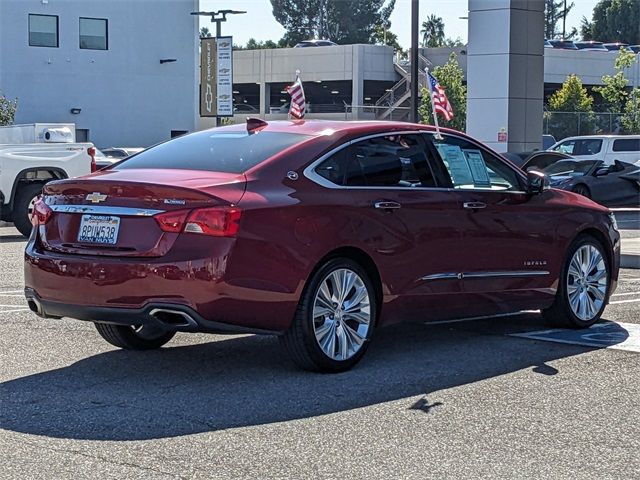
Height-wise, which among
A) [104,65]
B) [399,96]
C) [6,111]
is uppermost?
[104,65]

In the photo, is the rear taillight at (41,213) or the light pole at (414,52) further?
the light pole at (414,52)

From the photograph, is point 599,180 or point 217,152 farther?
point 599,180

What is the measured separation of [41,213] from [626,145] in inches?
1072

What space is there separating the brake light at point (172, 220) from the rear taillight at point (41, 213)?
92 cm

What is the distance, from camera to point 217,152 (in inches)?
291

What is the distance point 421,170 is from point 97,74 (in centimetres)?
4378

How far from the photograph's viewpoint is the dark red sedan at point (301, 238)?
21.6 feet

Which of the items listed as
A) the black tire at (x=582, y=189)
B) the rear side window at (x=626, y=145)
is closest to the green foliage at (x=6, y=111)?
the rear side window at (x=626, y=145)

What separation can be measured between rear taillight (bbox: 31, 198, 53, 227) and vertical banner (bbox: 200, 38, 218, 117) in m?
39.7

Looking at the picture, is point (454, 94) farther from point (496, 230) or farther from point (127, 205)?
point (127, 205)

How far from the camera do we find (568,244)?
8.92 metres

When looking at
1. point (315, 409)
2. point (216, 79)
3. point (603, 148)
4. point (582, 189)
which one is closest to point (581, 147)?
point (603, 148)

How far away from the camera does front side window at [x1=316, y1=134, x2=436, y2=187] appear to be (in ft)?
24.3

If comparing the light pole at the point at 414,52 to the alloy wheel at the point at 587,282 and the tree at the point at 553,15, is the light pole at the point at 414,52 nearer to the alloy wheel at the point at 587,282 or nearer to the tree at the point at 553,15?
the alloy wheel at the point at 587,282
